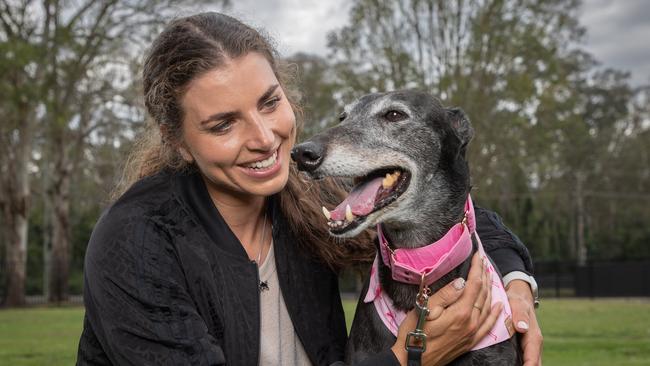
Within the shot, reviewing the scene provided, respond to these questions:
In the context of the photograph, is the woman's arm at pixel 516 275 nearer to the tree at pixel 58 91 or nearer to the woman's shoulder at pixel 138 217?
the woman's shoulder at pixel 138 217

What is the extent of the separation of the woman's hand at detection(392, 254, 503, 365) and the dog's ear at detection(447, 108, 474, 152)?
2.07 feet

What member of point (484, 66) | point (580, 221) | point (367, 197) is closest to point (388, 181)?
point (367, 197)

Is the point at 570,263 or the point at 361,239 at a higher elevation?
the point at 361,239

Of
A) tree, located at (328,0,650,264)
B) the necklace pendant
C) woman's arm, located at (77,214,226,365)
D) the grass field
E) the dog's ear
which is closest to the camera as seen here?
woman's arm, located at (77,214,226,365)

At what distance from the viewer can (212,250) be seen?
3.36 metres

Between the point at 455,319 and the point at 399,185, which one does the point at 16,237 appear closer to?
the point at 399,185

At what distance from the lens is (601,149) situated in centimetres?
5047

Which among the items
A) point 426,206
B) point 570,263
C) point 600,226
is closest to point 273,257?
point 426,206

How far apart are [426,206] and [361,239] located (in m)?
0.59

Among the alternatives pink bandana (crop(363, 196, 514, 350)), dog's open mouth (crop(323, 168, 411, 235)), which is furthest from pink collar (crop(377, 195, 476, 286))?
dog's open mouth (crop(323, 168, 411, 235))

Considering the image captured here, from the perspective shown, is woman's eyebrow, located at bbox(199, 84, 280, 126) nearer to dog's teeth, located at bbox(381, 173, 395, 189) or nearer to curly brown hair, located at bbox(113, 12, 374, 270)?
curly brown hair, located at bbox(113, 12, 374, 270)

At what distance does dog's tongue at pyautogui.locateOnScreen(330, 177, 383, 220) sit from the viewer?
127 inches

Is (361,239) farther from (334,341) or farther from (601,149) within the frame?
(601,149)

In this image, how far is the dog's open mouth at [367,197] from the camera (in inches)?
126
